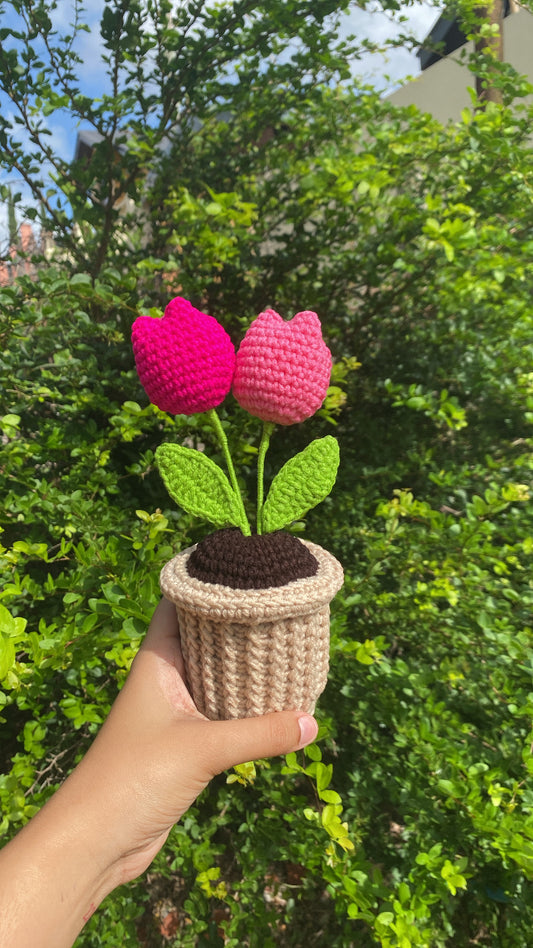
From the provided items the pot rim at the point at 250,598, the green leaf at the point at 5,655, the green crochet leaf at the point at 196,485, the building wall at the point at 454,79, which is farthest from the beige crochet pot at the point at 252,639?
the building wall at the point at 454,79

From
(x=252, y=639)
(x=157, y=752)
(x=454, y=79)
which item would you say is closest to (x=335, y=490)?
(x=252, y=639)

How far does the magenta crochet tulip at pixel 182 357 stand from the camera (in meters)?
0.81

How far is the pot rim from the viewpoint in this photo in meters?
0.72

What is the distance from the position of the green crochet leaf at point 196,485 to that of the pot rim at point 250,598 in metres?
0.13

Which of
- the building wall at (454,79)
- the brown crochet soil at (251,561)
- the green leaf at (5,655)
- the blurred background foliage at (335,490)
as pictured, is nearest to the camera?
the green leaf at (5,655)

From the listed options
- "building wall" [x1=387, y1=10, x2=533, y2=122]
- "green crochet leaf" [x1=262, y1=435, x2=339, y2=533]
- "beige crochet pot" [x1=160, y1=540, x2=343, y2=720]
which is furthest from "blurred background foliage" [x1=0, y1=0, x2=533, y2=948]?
"building wall" [x1=387, y1=10, x2=533, y2=122]

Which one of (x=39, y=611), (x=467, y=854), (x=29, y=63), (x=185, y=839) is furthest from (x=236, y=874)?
(x=29, y=63)

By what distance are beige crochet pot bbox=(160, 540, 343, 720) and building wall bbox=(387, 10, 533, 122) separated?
466cm

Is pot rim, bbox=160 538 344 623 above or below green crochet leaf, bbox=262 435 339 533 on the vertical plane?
below

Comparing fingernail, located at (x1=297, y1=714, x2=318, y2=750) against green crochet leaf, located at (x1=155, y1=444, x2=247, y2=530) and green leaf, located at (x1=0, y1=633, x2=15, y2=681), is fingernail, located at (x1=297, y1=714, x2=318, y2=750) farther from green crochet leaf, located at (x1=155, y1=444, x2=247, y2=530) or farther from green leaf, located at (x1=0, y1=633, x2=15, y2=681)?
green leaf, located at (x1=0, y1=633, x2=15, y2=681)

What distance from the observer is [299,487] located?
33.4 inches

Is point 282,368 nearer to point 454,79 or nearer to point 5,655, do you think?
point 5,655

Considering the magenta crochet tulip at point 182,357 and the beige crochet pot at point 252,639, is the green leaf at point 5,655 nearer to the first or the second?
the beige crochet pot at point 252,639

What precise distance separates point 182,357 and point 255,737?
60 centimetres
